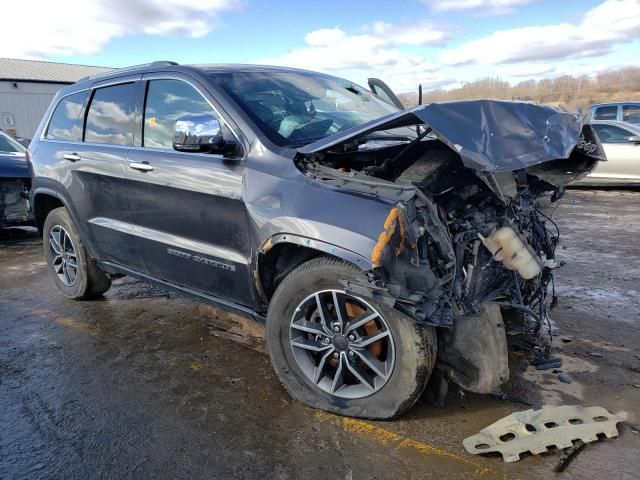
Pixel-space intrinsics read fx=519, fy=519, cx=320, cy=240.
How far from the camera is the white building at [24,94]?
3064 centimetres

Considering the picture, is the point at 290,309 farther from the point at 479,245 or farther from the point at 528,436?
the point at 528,436

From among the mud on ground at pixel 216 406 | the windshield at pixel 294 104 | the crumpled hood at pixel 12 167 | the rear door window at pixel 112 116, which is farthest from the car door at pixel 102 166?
the crumpled hood at pixel 12 167

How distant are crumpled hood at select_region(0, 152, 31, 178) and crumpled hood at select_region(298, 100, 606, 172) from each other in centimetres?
656

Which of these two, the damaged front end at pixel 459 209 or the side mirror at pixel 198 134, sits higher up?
the side mirror at pixel 198 134

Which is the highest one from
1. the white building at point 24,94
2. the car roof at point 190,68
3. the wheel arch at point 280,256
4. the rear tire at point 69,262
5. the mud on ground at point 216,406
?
the white building at point 24,94

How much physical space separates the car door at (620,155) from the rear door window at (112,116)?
906 cm

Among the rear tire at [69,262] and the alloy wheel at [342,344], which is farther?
the rear tire at [69,262]

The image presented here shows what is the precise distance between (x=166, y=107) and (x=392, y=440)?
267cm

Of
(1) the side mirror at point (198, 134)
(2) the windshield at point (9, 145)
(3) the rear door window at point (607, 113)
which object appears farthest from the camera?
(3) the rear door window at point (607, 113)

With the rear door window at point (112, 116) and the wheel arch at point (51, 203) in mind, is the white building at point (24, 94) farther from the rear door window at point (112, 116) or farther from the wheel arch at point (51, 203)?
the rear door window at point (112, 116)

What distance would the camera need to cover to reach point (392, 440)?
2.71m

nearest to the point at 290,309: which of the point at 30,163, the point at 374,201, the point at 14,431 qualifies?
the point at 374,201

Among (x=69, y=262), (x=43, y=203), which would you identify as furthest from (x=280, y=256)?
(x=43, y=203)

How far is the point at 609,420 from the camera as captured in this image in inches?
108
